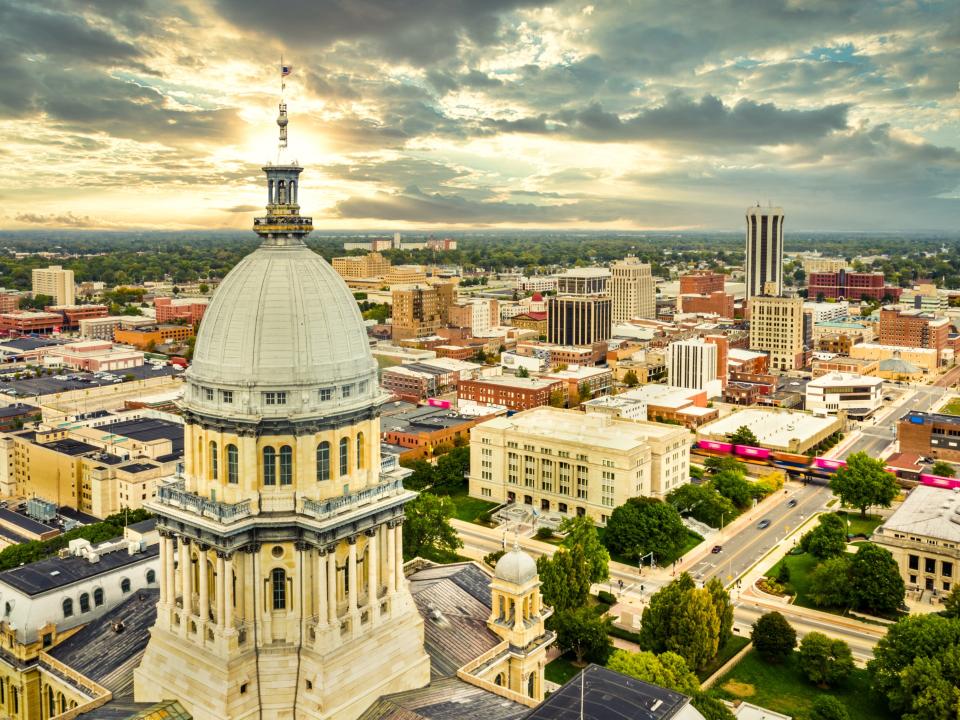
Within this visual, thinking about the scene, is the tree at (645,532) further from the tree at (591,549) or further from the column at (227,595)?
the column at (227,595)

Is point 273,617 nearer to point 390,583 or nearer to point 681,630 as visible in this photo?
point 390,583

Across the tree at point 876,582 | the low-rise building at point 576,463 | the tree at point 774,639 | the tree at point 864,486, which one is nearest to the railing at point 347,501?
the tree at point 774,639

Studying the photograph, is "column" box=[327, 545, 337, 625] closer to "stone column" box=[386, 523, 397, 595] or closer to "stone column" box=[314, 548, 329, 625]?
"stone column" box=[314, 548, 329, 625]

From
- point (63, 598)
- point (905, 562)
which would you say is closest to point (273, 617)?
point (63, 598)

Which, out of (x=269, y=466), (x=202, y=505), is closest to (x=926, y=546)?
(x=269, y=466)

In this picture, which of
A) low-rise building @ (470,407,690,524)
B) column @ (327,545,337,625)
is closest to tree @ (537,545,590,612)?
low-rise building @ (470,407,690,524)

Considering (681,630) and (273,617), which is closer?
(273,617)
